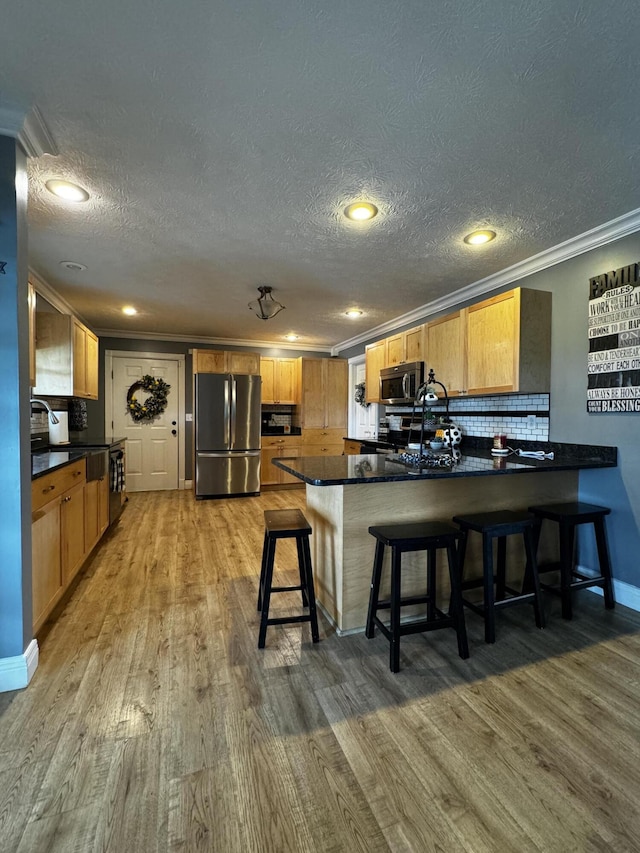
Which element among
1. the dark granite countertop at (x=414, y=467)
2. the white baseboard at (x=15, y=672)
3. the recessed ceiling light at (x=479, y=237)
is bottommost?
the white baseboard at (x=15, y=672)

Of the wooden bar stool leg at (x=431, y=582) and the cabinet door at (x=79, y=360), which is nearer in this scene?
the wooden bar stool leg at (x=431, y=582)

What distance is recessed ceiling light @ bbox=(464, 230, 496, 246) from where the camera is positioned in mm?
2641

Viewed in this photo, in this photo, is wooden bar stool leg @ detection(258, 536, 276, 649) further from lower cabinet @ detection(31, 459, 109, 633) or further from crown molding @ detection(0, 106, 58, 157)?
crown molding @ detection(0, 106, 58, 157)

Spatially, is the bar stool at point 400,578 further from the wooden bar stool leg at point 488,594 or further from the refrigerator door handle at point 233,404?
the refrigerator door handle at point 233,404

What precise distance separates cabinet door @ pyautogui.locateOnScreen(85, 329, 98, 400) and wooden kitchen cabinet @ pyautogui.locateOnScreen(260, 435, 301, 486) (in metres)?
2.59

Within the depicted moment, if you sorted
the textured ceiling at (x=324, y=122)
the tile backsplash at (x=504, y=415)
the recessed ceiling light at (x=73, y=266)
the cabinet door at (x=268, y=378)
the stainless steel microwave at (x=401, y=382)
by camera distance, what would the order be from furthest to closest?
the cabinet door at (x=268, y=378), the stainless steel microwave at (x=401, y=382), the recessed ceiling light at (x=73, y=266), the tile backsplash at (x=504, y=415), the textured ceiling at (x=324, y=122)

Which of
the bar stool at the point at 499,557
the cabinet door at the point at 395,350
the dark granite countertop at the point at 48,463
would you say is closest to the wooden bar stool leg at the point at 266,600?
the bar stool at the point at 499,557

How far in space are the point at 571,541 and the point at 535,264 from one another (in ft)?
6.98

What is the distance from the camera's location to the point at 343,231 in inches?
103

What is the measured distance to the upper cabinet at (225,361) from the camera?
229 inches

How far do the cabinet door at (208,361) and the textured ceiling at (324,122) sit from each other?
9.01ft

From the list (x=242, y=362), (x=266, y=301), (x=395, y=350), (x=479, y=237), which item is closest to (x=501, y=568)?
(x=479, y=237)

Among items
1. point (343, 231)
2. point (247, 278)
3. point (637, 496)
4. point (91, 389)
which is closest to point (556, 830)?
point (637, 496)

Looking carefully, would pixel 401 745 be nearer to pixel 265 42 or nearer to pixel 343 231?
pixel 265 42
